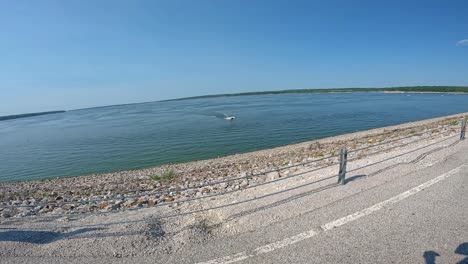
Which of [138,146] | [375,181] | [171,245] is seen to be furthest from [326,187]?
[138,146]

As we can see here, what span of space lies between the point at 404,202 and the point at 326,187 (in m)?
1.68

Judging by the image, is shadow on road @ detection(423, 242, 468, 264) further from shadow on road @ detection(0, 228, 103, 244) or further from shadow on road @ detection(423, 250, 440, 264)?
shadow on road @ detection(0, 228, 103, 244)

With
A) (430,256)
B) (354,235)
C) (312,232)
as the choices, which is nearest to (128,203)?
(312,232)

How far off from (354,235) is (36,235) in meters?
5.91

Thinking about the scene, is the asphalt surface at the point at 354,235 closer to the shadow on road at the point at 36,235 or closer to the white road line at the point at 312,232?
the white road line at the point at 312,232

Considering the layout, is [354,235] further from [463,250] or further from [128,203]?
[128,203]

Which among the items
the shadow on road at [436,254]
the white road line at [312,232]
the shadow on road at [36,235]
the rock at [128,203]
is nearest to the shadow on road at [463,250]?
the shadow on road at [436,254]

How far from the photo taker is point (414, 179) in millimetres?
6332

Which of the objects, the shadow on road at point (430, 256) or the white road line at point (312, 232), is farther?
the white road line at point (312, 232)

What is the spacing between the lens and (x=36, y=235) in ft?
15.2

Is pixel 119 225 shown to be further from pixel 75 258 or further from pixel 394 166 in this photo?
pixel 394 166

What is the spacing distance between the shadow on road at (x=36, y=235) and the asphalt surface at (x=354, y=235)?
38 cm

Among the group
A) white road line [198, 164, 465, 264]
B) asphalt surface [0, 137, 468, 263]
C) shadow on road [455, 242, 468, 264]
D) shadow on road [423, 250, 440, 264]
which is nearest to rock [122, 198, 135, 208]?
asphalt surface [0, 137, 468, 263]

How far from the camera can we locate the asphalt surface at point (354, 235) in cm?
366
